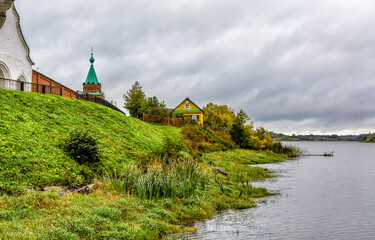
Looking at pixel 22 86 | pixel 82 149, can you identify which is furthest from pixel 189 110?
pixel 82 149

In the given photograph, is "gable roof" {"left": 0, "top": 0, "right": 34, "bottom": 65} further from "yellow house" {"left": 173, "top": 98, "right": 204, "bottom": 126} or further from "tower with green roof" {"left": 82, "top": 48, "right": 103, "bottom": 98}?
"yellow house" {"left": 173, "top": 98, "right": 204, "bottom": 126}

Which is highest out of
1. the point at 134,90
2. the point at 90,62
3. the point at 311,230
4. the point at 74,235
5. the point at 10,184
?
the point at 90,62

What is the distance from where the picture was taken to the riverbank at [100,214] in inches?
370

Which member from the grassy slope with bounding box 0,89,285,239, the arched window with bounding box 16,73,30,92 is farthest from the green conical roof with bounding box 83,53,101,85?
the grassy slope with bounding box 0,89,285,239

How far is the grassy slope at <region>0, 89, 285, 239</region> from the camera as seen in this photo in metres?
9.92

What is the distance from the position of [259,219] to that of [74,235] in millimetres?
8152

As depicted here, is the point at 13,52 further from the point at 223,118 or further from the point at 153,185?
the point at 223,118

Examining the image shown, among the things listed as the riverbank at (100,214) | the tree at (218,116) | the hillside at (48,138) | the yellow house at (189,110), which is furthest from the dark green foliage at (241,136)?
the riverbank at (100,214)

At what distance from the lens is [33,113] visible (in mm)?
22953

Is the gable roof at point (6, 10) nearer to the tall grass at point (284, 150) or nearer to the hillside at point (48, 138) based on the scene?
the hillside at point (48, 138)

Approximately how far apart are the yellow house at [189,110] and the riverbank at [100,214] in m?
56.1

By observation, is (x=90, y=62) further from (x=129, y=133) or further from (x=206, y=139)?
(x=129, y=133)

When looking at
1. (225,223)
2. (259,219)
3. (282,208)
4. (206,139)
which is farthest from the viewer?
(206,139)

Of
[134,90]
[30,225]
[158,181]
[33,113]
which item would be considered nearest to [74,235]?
[30,225]
